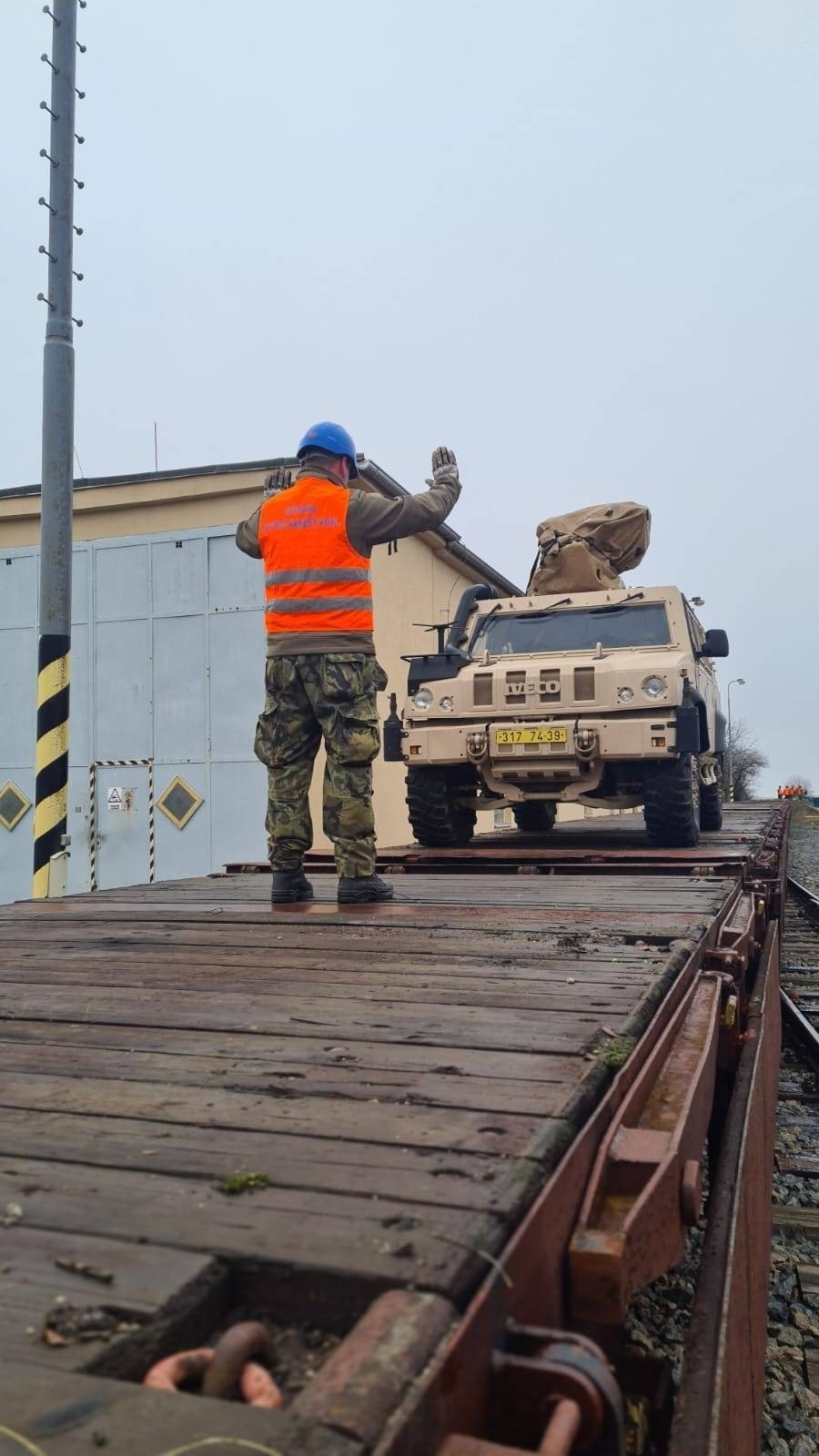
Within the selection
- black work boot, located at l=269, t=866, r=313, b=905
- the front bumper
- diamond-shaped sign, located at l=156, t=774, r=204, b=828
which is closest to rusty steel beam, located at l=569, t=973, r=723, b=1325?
black work boot, located at l=269, t=866, r=313, b=905

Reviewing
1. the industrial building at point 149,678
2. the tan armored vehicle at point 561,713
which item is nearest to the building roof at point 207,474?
the industrial building at point 149,678

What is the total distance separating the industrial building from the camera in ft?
35.0

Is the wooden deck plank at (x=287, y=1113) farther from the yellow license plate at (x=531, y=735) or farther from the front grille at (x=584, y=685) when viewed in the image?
the front grille at (x=584, y=685)

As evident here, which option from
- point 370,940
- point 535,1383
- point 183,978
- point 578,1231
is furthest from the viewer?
point 370,940

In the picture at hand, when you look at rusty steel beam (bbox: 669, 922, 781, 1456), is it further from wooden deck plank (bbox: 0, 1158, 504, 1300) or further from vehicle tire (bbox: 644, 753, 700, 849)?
vehicle tire (bbox: 644, 753, 700, 849)

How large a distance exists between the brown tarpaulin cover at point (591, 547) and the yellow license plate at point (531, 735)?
2.41m

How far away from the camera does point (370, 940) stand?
10.7 feet

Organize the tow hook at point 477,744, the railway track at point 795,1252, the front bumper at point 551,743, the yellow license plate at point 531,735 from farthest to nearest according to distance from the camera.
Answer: the tow hook at point 477,744 → the yellow license plate at point 531,735 → the front bumper at point 551,743 → the railway track at point 795,1252

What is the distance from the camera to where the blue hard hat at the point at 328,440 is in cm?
427

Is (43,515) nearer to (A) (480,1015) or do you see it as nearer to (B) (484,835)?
(B) (484,835)

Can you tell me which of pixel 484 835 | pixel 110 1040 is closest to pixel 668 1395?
pixel 110 1040

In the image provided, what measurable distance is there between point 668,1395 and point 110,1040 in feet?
3.65

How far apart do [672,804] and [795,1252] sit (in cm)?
331

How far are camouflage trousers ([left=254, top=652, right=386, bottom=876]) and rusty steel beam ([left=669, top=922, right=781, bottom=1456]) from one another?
61.6 inches
